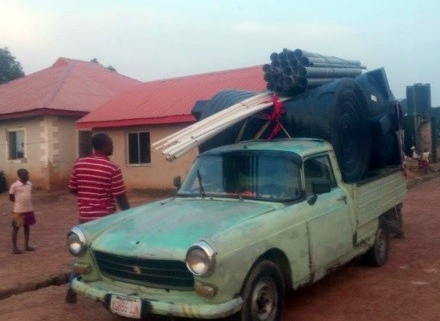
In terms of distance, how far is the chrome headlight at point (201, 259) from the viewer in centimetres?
444

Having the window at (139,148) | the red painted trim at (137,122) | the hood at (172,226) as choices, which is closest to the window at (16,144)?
the red painted trim at (137,122)

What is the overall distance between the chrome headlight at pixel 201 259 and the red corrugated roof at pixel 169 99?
1208 centimetres

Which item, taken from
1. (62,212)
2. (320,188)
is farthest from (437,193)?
(320,188)

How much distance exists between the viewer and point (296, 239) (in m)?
5.38

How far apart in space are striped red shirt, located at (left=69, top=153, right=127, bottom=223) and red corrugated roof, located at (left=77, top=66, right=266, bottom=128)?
10416mm

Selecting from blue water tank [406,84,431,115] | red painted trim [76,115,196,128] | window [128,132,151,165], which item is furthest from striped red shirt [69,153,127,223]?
blue water tank [406,84,431,115]

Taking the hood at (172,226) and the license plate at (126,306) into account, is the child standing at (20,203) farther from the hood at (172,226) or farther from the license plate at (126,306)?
the license plate at (126,306)

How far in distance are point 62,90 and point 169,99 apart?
4.94 m

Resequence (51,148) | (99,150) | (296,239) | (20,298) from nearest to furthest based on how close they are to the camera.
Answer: (296,239) → (99,150) → (20,298) → (51,148)

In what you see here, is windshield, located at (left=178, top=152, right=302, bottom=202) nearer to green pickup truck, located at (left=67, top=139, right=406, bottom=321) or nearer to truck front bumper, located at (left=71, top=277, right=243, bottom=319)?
green pickup truck, located at (left=67, top=139, right=406, bottom=321)

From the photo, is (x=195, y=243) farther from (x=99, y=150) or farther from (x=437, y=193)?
(x=437, y=193)

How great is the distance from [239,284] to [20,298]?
311cm

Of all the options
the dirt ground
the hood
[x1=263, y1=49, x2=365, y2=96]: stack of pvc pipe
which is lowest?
the dirt ground

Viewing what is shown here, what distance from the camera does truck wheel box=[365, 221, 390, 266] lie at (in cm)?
748
